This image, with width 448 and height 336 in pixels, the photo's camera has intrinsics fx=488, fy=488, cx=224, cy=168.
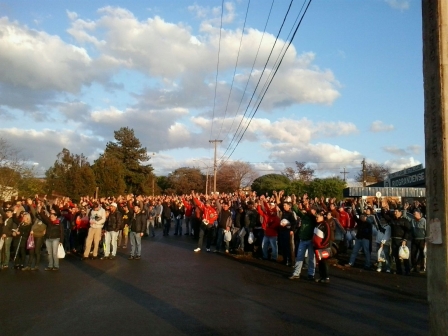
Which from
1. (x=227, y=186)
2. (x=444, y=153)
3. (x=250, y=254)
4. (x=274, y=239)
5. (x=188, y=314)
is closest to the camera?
(x=444, y=153)

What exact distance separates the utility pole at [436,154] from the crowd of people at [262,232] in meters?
7.47

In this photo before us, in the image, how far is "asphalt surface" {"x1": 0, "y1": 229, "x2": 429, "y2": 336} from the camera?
25.7 feet

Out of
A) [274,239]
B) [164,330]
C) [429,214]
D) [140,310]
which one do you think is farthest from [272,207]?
[429,214]

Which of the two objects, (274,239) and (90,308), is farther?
(274,239)

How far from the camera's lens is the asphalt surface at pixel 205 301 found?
25.7ft

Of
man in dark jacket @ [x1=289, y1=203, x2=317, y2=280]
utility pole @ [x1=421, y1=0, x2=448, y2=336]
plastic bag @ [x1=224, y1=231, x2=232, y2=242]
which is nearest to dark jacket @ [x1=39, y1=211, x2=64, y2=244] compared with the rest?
plastic bag @ [x1=224, y1=231, x2=232, y2=242]

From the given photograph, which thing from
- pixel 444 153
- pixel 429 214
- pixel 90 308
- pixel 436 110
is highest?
pixel 436 110

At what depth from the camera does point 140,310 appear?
9023 millimetres

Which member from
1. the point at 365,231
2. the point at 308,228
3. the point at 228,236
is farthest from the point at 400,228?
the point at 228,236

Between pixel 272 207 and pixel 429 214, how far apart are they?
1207cm

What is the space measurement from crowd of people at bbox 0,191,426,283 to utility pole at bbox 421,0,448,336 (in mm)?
7471

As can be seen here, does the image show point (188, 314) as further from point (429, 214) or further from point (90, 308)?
point (429, 214)

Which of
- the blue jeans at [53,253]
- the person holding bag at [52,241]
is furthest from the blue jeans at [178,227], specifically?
the blue jeans at [53,253]

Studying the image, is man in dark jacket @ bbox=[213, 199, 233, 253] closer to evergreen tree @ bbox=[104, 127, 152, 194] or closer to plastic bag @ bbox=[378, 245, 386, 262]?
plastic bag @ bbox=[378, 245, 386, 262]
